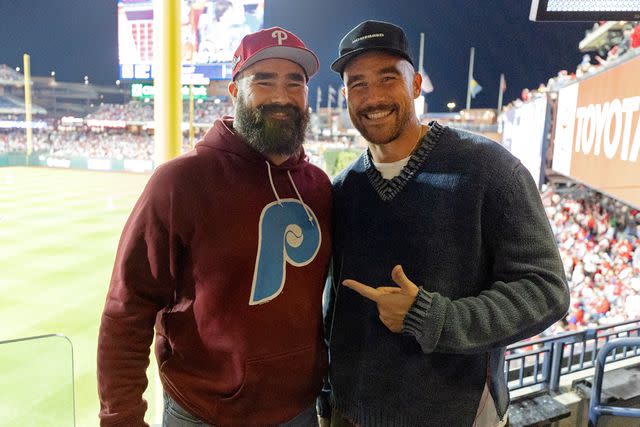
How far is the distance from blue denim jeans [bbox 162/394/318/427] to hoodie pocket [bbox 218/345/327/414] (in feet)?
0.17

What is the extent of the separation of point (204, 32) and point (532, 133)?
11079mm

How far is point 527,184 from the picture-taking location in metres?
1.57

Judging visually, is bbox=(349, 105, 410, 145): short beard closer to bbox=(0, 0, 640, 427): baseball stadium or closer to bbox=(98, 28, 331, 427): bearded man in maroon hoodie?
bbox=(0, 0, 640, 427): baseball stadium

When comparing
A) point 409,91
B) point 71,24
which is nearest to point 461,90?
point 71,24

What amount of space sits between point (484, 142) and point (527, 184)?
0.21 meters

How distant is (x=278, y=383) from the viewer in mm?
1729

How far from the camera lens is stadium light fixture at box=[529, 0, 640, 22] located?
7.55ft

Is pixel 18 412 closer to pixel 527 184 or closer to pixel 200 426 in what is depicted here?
pixel 200 426

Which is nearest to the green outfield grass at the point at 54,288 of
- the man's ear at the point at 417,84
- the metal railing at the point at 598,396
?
the man's ear at the point at 417,84

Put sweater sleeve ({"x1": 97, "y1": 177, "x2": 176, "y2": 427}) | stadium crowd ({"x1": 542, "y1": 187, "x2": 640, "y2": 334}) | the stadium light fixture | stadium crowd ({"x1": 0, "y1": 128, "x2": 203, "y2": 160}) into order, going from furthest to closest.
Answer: stadium crowd ({"x1": 0, "y1": 128, "x2": 203, "y2": 160}) → stadium crowd ({"x1": 542, "y1": 187, "x2": 640, "y2": 334}) → the stadium light fixture → sweater sleeve ({"x1": 97, "y1": 177, "x2": 176, "y2": 427})

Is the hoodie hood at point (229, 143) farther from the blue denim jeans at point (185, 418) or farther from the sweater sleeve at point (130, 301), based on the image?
the blue denim jeans at point (185, 418)

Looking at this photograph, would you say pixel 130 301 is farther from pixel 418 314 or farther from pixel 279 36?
pixel 279 36

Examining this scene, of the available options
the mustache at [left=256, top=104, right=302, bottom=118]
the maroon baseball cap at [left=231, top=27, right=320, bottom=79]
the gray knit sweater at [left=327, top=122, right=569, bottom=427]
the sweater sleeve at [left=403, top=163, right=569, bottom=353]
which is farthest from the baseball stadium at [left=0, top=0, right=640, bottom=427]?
the sweater sleeve at [left=403, top=163, right=569, bottom=353]

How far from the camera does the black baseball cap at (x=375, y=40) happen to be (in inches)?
67.9
